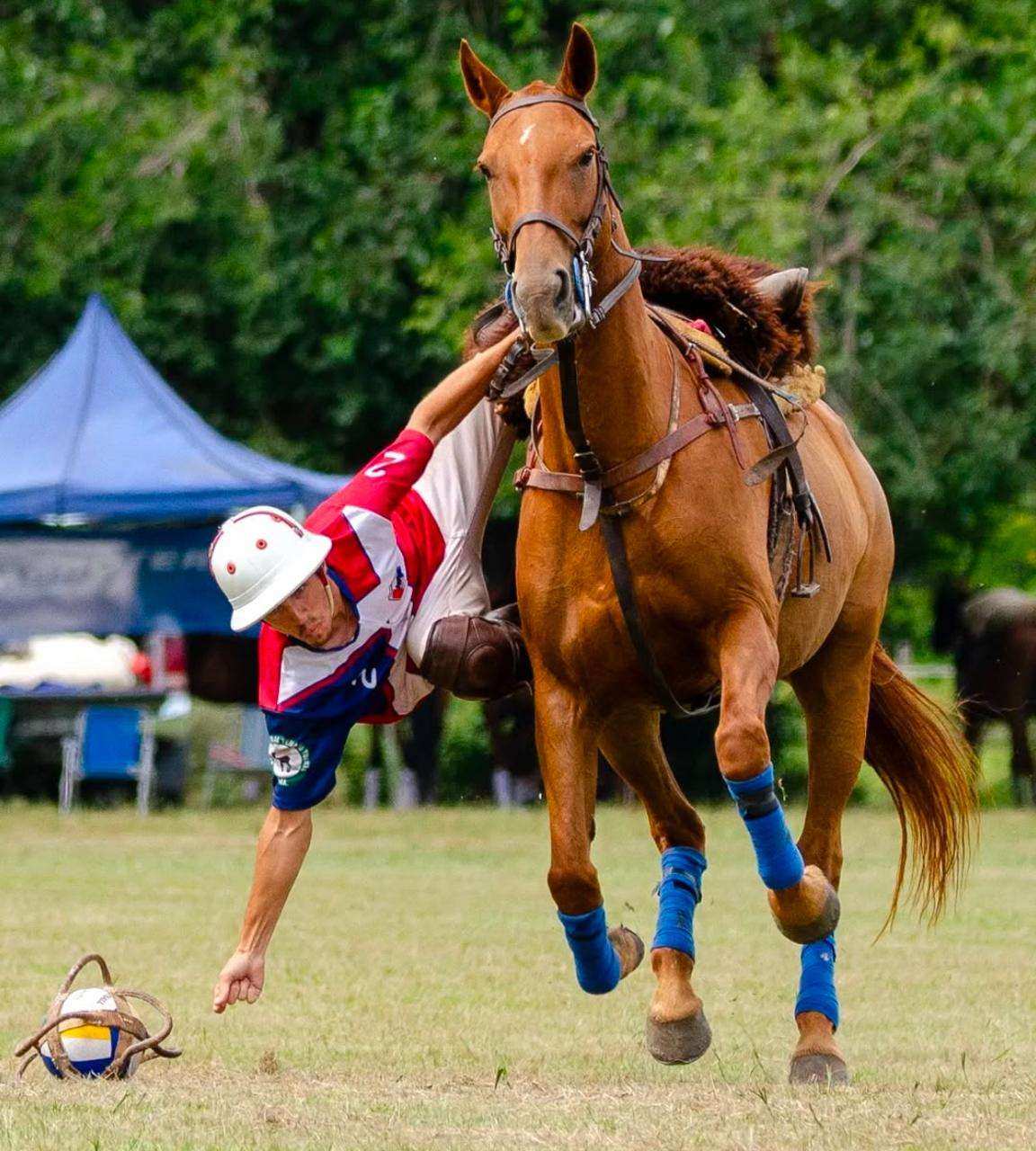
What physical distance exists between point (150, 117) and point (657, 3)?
15.5 ft

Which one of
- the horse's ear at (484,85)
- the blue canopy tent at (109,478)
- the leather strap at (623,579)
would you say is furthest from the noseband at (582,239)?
the blue canopy tent at (109,478)

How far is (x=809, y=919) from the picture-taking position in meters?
5.88

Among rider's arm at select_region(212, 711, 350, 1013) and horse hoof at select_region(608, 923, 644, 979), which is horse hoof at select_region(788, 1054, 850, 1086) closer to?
horse hoof at select_region(608, 923, 644, 979)

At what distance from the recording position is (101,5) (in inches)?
837

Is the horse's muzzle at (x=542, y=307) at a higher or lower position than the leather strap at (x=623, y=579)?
higher

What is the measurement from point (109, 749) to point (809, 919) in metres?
11.8

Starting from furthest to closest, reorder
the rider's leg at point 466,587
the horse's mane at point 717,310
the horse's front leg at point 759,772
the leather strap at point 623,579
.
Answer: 1. the horse's mane at point 717,310
2. the rider's leg at point 466,587
3. the leather strap at point 623,579
4. the horse's front leg at point 759,772

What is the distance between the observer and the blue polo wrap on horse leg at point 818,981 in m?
6.45

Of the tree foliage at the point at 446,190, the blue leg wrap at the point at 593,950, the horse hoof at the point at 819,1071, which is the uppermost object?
the tree foliage at the point at 446,190

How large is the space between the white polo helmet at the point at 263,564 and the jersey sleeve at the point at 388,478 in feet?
1.14

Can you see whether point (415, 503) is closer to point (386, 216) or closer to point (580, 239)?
point (580, 239)

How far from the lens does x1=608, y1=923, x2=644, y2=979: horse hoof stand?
6.57 metres

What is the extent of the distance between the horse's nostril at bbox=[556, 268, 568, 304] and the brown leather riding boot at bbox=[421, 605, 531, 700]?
65.2 inches

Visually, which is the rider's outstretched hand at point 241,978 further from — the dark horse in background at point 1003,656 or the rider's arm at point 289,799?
the dark horse in background at point 1003,656
